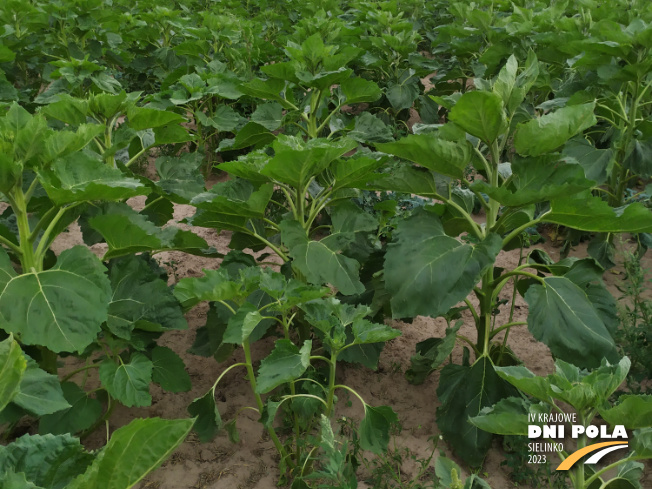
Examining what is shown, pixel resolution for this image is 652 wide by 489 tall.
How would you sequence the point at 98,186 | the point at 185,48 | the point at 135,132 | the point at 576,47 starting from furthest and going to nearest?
the point at 185,48
the point at 576,47
the point at 135,132
the point at 98,186

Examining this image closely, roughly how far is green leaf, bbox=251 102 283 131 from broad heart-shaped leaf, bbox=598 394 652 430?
2693 mm

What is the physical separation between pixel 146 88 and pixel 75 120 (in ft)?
15.5

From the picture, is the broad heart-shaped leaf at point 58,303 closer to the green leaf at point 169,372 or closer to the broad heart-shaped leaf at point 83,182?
the broad heart-shaped leaf at point 83,182

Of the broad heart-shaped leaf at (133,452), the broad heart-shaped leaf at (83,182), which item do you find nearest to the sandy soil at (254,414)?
the broad heart-shaped leaf at (83,182)

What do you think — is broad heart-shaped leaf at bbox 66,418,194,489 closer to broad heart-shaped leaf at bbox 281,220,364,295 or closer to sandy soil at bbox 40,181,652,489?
broad heart-shaped leaf at bbox 281,220,364,295

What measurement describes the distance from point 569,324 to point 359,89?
2.09 meters

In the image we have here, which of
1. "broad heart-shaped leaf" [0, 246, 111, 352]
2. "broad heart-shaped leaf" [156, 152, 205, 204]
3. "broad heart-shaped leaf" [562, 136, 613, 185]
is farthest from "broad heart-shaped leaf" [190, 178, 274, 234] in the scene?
"broad heart-shaped leaf" [562, 136, 613, 185]

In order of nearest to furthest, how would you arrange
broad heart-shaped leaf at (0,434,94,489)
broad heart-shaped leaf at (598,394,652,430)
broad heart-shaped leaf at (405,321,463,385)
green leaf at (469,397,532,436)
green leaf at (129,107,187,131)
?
broad heart-shaped leaf at (0,434,94,489) → broad heart-shaped leaf at (598,394,652,430) → green leaf at (469,397,532,436) → broad heart-shaped leaf at (405,321,463,385) → green leaf at (129,107,187,131)

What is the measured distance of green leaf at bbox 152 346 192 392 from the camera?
8.58 ft

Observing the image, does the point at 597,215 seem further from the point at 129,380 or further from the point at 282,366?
the point at 129,380

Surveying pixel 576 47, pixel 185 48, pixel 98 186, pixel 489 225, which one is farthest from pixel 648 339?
pixel 185 48

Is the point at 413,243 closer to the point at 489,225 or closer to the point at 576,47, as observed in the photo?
the point at 489,225

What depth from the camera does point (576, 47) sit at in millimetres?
4043

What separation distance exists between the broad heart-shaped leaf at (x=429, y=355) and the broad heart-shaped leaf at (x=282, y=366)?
30.5 inches
